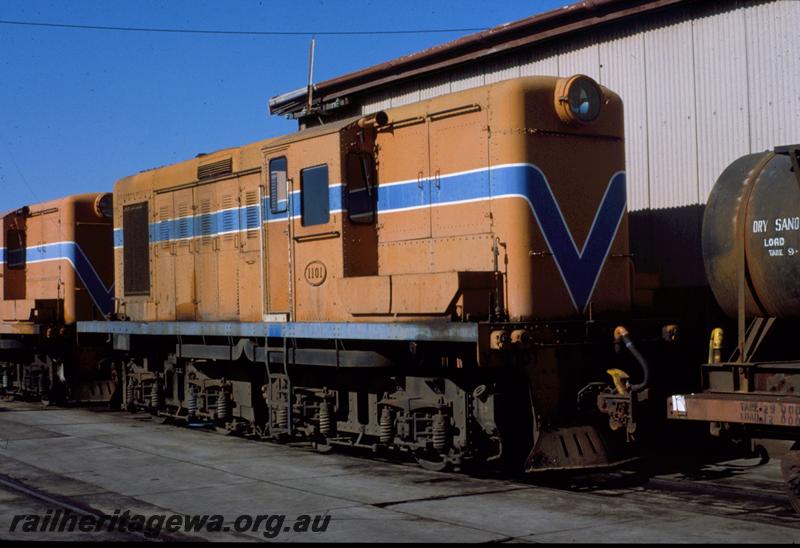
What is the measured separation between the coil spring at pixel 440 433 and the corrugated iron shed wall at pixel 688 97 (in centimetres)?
427

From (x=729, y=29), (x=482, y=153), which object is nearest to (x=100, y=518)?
(x=482, y=153)

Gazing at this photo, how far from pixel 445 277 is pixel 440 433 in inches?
70.3

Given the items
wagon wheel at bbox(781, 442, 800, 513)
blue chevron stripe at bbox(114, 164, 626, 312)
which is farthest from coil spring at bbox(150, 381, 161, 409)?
wagon wheel at bbox(781, 442, 800, 513)

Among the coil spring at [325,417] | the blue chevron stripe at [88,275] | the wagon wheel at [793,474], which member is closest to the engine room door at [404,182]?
the coil spring at [325,417]

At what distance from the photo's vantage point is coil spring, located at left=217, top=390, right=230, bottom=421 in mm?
13906

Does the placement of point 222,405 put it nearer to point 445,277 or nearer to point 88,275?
point 445,277

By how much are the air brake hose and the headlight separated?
225cm

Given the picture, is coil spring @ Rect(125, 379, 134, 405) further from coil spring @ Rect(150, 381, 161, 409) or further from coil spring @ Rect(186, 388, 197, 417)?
coil spring @ Rect(186, 388, 197, 417)

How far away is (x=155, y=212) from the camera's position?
1566 centimetres

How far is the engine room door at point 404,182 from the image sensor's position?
10781mm

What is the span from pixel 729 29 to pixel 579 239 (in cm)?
406

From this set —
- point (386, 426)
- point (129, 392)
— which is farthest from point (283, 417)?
point (129, 392)

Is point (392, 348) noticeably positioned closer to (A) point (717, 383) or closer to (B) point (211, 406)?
(A) point (717, 383)

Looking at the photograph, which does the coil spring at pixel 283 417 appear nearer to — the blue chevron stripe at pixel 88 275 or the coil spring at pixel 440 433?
the coil spring at pixel 440 433
